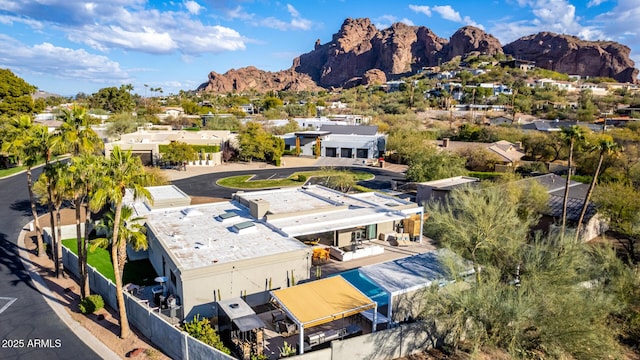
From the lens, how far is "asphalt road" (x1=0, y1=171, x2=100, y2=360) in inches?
637

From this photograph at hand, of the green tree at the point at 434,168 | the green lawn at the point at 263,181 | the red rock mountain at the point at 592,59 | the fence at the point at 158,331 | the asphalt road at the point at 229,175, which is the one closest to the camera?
the fence at the point at 158,331

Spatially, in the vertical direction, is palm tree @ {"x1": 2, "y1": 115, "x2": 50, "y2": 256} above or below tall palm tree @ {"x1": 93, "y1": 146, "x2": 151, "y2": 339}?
above

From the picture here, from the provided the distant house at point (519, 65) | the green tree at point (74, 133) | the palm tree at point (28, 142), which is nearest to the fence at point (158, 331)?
the green tree at point (74, 133)

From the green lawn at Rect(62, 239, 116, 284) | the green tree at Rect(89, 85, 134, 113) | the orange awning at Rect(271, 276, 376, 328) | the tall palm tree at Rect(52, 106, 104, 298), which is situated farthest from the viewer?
the green tree at Rect(89, 85, 134, 113)

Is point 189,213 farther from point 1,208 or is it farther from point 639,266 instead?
point 639,266

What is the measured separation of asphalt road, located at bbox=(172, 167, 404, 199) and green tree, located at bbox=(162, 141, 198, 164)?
14.9 feet

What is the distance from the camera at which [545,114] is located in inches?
4195

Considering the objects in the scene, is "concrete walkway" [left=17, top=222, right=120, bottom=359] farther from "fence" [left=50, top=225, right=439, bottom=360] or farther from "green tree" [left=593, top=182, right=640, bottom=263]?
"green tree" [left=593, top=182, right=640, bottom=263]

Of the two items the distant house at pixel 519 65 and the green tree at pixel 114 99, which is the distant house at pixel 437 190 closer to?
the green tree at pixel 114 99

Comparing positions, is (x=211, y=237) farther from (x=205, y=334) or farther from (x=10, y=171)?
(x=10, y=171)

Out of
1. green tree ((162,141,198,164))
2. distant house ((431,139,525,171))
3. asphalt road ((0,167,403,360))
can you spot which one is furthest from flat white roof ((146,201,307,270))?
distant house ((431,139,525,171))

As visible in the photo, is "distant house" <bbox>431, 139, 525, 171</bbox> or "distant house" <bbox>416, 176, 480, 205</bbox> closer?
"distant house" <bbox>416, 176, 480, 205</bbox>

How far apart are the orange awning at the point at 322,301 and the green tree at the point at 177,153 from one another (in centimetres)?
4194

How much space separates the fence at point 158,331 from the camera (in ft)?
47.9
